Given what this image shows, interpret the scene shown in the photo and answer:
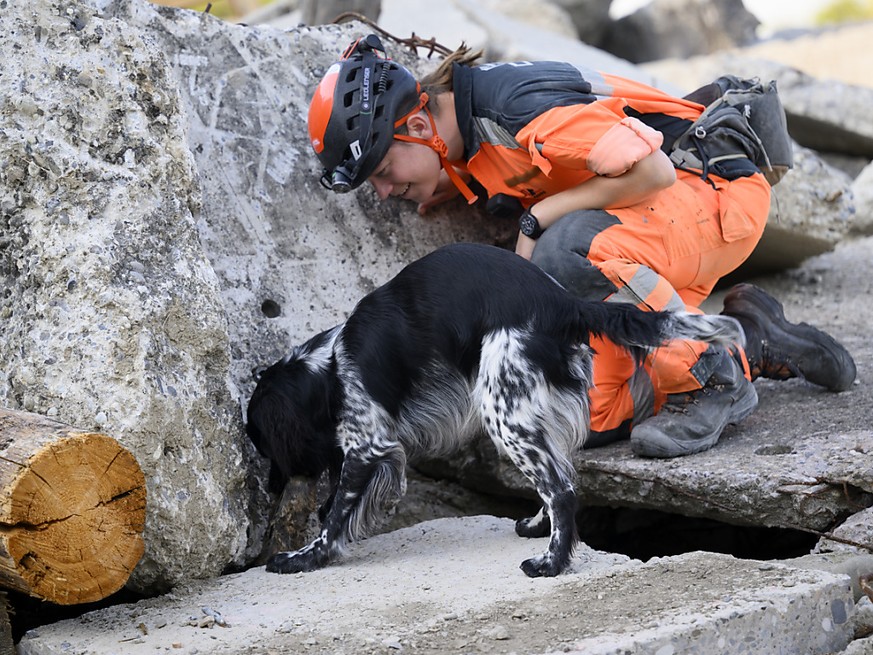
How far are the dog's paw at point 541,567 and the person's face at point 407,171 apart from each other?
1700 millimetres

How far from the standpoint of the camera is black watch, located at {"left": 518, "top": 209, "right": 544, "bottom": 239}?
421 cm

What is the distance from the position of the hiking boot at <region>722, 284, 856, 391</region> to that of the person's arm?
2.44ft

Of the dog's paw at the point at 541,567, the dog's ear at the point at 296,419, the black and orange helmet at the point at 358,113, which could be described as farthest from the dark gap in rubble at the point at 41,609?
the black and orange helmet at the point at 358,113

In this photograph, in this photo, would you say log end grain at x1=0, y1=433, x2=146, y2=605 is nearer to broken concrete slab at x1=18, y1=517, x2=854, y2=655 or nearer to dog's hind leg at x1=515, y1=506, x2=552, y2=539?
broken concrete slab at x1=18, y1=517, x2=854, y2=655

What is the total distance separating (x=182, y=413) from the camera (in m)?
3.31

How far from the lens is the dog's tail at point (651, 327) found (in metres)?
3.35

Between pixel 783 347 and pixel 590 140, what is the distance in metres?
1.24

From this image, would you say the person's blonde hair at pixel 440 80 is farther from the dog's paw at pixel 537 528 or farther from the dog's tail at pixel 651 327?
the dog's paw at pixel 537 528

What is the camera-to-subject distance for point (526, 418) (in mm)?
3439

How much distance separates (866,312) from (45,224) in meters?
A: 3.97

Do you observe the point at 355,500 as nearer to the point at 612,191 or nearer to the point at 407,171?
the point at 407,171

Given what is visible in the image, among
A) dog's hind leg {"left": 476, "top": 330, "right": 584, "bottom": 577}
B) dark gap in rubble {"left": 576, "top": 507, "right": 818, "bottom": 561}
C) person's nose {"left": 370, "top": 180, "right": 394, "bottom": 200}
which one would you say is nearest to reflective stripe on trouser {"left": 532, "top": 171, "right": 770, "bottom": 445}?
dog's hind leg {"left": 476, "top": 330, "right": 584, "bottom": 577}

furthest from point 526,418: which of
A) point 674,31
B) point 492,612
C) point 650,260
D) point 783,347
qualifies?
point 674,31

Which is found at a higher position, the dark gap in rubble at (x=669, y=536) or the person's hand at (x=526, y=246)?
the person's hand at (x=526, y=246)
